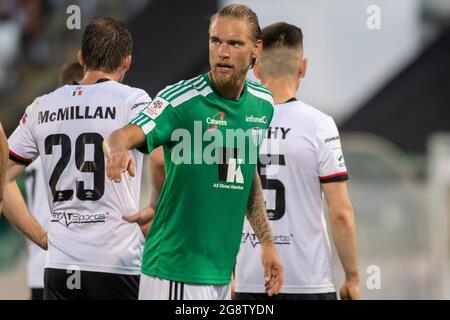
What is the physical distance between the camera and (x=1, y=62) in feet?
67.0

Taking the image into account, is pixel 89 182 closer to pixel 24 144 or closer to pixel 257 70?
pixel 24 144

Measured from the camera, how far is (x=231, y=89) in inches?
221

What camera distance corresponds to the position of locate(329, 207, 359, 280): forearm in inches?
265

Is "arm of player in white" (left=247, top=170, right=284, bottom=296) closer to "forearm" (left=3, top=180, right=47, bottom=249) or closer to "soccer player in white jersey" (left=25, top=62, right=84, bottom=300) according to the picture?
"forearm" (left=3, top=180, right=47, bottom=249)

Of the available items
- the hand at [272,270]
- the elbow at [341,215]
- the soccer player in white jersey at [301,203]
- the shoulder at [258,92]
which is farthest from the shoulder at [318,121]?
the hand at [272,270]

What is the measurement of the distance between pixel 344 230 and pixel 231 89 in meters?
1.63

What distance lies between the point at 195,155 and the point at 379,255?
12.8 meters

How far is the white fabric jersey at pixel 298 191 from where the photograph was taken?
22.4 ft

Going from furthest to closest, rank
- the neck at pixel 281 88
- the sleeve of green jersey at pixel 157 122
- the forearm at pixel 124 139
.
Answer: the neck at pixel 281 88 → the sleeve of green jersey at pixel 157 122 → the forearm at pixel 124 139

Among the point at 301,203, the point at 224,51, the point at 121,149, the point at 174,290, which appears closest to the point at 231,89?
the point at 224,51

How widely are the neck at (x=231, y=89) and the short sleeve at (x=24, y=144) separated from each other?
1.49 meters

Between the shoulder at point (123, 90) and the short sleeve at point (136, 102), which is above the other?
the shoulder at point (123, 90)

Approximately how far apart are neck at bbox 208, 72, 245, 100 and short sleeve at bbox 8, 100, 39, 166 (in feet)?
4.89

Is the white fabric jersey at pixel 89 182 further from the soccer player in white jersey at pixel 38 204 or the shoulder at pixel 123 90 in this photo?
the soccer player in white jersey at pixel 38 204
